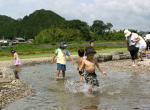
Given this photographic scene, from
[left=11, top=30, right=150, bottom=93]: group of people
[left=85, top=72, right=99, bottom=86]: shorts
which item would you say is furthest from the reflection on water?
[left=11, top=30, right=150, bottom=93]: group of people

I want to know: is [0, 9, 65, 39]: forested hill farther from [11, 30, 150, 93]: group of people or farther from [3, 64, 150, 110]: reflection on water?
[3, 64, 150, 110]: reflection on water

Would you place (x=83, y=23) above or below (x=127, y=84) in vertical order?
above

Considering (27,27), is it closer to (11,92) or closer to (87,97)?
(11,92)

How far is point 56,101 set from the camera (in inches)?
366

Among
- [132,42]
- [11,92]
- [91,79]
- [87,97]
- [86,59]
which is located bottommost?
[87,97]

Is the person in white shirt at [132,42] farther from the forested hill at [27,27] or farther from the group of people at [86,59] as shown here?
the forested hill at [27,27]

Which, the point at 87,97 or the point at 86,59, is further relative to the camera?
the point at 86,59

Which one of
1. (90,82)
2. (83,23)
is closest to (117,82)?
(90,82)

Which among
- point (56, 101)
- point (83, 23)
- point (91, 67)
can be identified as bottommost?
point (56, 101)

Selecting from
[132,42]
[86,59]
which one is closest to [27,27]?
[132,42]

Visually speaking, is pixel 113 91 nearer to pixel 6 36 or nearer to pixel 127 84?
pixel 127 84

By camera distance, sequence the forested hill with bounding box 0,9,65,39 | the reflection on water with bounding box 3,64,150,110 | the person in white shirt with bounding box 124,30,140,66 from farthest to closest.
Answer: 1. the forested hill with bounding box 0,9,65,39
2. the person in white shirt with bounding box 124,30,140,66
3. the reflection on water with bounding box 3,64,150,110

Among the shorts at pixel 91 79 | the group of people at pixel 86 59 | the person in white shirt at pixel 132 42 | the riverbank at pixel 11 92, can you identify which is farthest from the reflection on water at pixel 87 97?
the person in white shirt at pixel 132 42

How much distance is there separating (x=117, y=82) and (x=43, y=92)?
3.19 m
